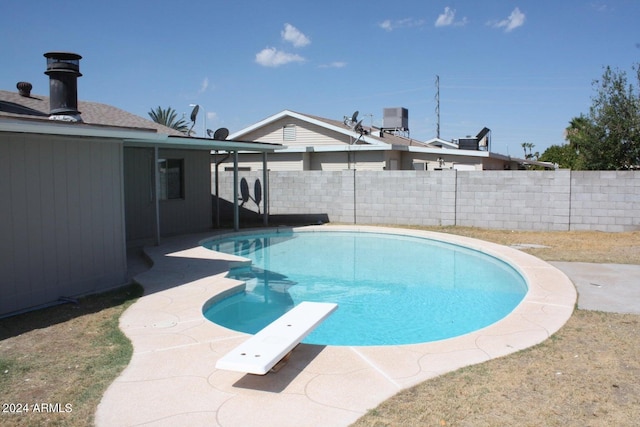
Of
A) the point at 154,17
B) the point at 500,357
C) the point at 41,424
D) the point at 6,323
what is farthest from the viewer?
the point at 154,17

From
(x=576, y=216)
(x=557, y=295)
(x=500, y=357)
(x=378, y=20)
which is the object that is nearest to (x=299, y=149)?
(x=378, y=20)

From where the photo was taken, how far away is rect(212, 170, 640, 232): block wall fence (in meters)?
13.8

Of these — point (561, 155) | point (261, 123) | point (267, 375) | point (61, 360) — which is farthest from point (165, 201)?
point (561, 155)

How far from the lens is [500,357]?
15.8ft

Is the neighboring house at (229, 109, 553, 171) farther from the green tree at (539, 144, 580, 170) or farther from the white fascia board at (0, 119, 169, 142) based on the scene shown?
the white fascia board at (0, 119, 169, 142)

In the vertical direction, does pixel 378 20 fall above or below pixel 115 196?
above

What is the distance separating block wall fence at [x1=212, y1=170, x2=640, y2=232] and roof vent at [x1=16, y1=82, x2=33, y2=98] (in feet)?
25.1

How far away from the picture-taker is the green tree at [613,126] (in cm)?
1869

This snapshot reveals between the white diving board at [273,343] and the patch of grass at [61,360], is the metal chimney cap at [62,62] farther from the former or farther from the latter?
the white diving board at [273,343]

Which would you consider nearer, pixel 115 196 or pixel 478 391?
pixel 478 391

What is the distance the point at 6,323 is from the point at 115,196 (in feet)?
8.47

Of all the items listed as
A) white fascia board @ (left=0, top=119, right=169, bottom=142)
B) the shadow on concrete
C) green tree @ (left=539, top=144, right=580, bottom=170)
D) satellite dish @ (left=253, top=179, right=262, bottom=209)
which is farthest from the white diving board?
green tree @ (left=539, top=144, right=580, bottom=170)

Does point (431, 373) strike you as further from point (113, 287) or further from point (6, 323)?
point (113, 287)

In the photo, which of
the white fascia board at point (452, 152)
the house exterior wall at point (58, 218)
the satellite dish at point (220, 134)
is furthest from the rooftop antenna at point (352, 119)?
the house exterior wall at point (58, 218)
